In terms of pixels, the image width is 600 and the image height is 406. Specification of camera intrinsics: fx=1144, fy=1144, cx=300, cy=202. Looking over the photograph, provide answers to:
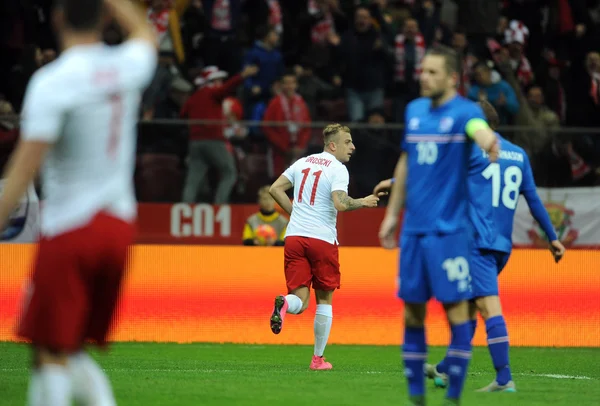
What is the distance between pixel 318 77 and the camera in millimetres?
20641

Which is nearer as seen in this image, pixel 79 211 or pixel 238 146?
pixel 79 211

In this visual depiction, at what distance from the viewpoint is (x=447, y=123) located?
23.6ft

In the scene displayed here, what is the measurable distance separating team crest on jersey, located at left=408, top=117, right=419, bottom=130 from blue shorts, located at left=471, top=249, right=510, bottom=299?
2.35 meters

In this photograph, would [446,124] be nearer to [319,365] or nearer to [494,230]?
[494,230]

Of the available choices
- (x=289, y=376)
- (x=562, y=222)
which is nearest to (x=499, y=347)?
(x=289, y=376)

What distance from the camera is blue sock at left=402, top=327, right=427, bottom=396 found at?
23.5 ft

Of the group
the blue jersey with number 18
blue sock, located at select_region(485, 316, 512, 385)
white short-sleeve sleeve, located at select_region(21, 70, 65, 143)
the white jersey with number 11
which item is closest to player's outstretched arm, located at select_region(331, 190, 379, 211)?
Answer: the white jersey with number 11

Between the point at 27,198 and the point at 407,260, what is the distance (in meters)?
9.54

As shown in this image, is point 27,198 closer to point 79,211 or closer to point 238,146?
point 238,146

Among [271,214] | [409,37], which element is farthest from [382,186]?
[409,37]

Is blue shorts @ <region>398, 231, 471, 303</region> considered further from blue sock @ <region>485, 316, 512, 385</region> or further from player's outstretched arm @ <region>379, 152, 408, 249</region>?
blue sock @ <region>485, 316, 512, 385</region>

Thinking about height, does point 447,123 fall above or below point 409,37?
above

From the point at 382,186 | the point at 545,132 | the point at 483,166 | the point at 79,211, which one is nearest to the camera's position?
the point at 79,211

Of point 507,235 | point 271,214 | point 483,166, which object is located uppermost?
point 483,166
